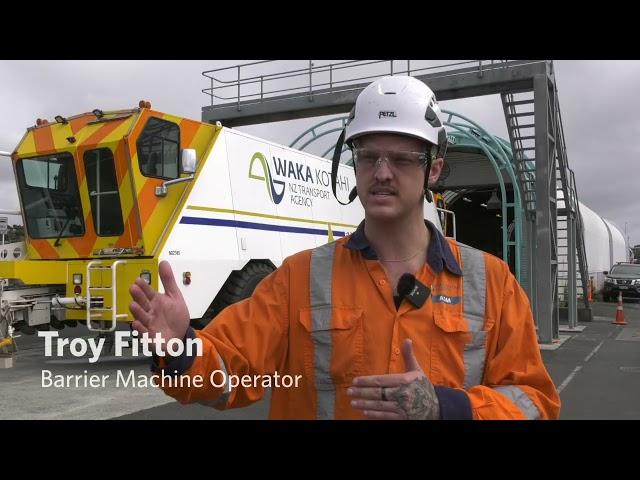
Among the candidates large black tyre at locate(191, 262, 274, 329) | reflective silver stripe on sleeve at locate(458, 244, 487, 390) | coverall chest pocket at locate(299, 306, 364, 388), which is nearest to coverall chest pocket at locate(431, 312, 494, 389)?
reflective silver stripe on sleeve at locate(458, 244, 487, 390)

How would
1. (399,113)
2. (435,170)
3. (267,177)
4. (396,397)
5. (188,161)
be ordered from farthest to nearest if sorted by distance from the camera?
(267,177)
(188,161)
(435,170)
(399,113)
(396,397)

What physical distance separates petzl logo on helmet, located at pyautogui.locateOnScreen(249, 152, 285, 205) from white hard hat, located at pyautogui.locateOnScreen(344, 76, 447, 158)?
708cm

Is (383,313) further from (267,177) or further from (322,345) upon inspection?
(267,177)

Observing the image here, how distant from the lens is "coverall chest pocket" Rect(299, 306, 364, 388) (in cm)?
194

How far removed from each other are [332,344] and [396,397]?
0.43 metres

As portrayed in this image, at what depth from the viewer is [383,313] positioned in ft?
6.39

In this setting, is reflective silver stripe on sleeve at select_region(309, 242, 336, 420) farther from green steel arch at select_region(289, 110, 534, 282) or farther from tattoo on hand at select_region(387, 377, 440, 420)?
green steel arch at select_region(289, 110, 534, 282)

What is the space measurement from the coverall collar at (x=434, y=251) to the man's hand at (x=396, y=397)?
A: 0.50 m

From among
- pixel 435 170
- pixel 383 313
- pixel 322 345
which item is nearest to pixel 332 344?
pixel 322 345

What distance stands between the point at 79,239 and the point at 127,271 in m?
1.21

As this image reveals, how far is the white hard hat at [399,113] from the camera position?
2.01 m

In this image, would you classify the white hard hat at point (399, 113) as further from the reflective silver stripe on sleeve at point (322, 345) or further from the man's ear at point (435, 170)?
the reflective silver stripe on sleeve at point (322, 345)

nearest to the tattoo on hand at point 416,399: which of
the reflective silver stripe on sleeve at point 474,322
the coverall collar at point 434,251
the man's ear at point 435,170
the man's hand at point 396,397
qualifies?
the man's hand at point 396,397
